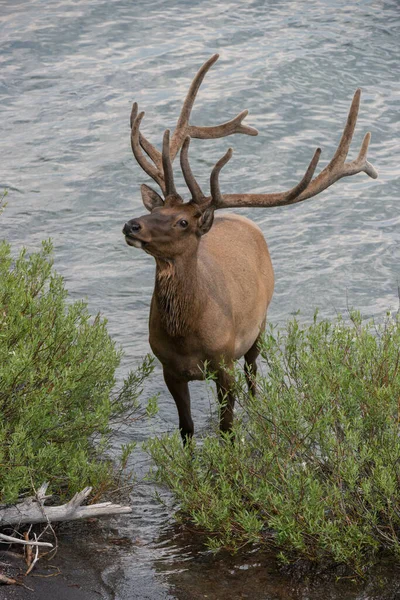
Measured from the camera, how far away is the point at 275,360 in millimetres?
6371

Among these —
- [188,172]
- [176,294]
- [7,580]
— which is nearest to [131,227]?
Answer: [188,172]

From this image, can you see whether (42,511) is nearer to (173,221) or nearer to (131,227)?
(131,227)

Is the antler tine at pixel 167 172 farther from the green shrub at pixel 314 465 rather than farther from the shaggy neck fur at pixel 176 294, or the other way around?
the green shrub at pixel 314 465

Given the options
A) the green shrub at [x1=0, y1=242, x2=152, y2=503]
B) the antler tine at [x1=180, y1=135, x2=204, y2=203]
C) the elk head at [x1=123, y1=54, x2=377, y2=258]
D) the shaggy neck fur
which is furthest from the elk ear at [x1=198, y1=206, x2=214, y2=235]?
the green shrub at [x1=0, y1=242, x2=152, y2=503]

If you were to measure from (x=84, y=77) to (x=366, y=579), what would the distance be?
1325cm

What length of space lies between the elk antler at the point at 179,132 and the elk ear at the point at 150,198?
0.59 feet

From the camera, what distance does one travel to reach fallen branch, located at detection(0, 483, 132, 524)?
574cm

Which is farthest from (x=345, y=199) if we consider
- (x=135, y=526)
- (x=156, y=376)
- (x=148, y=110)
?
(x=135, y=526)

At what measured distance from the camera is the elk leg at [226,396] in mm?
7184

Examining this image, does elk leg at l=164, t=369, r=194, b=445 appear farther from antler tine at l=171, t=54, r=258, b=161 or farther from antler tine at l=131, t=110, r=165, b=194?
antler tine at l=171, t=54, r=258, b=161

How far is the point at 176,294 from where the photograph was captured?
22.6ft

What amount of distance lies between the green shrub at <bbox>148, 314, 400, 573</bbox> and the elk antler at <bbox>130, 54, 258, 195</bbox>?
5.67 feet

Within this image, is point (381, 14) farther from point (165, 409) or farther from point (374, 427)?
point (374, 427)

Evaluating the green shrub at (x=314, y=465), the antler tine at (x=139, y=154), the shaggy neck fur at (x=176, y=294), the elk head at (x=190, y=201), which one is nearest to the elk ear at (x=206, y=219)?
the elk head at (x=190, y=201)
